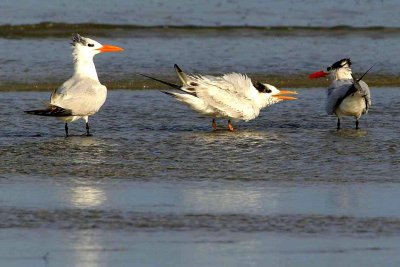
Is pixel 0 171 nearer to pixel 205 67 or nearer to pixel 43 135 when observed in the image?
pixel 43 135

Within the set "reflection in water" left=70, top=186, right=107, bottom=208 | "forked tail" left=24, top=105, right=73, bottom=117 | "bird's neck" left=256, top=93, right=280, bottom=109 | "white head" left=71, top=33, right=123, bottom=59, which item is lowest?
"reflection in water" left=70, top=186, right=107, bottom=208

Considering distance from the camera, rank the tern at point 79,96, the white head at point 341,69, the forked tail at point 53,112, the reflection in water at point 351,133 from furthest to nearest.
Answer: the white head at point 341,69
the reflection in water at point 351,133
the tern at point 79,96
the forked tail at point 53,112

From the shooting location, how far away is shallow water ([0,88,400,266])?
17.6ft

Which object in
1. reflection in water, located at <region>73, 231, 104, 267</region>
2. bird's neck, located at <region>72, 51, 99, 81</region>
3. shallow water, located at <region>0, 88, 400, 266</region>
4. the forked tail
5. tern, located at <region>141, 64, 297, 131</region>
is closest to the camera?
reflection in water, located at <region>73, 231, 104, 267</region>

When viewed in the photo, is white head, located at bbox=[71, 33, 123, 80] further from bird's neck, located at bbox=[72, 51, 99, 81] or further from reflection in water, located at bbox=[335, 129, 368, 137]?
reflection in water, located at bbox=[335, 129, 368, 137]

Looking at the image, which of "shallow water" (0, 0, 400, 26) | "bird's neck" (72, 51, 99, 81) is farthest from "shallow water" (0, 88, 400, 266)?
"shallow water" (0, 0, 400, 26)

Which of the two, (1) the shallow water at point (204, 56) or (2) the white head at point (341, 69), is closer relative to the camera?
(2) the white head at point (341, 69)

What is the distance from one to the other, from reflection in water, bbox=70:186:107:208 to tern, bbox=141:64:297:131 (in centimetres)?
254

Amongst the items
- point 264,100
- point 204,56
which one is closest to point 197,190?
point 264,100

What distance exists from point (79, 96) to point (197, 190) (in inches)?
100

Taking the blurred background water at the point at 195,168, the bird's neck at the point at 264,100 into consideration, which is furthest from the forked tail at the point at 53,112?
the bird's neck at the point at 264,100

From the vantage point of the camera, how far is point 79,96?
9.01m

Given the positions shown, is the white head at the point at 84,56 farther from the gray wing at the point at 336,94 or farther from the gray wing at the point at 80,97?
the gray wing at the point at 336,94

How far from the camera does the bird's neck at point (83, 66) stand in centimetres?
960
